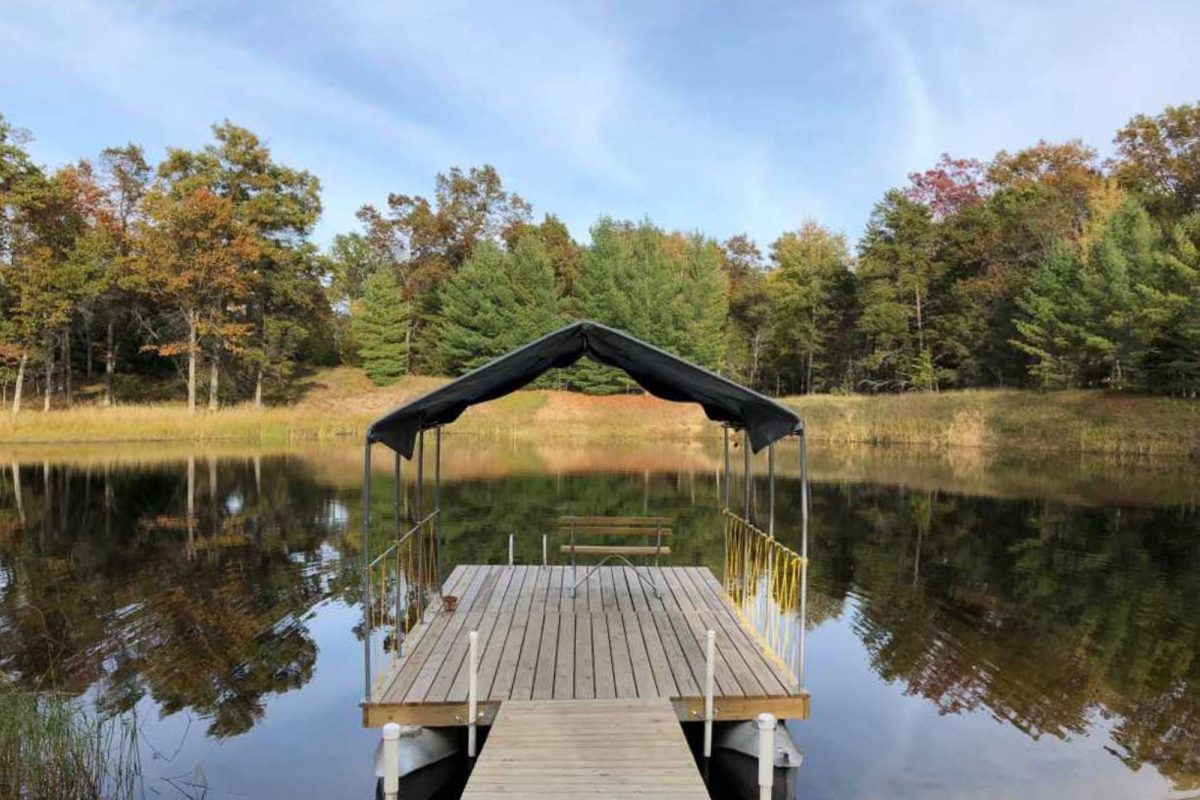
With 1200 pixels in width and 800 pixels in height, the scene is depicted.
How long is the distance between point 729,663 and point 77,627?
7551mm

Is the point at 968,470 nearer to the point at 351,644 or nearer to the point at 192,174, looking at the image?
the point at 351,644

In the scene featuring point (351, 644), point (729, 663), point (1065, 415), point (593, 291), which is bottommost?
point (351, 644)

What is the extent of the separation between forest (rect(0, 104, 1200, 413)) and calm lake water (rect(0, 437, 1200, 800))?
62.6 feet

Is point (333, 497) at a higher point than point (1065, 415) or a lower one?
lower

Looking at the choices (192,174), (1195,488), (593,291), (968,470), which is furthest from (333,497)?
(593,291)

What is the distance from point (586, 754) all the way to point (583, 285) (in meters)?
50.3

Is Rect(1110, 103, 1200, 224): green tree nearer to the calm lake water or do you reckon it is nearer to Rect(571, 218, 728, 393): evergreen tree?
Rect(571, 218, 728, 393): evergreen tree

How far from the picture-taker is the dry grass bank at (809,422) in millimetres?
31953

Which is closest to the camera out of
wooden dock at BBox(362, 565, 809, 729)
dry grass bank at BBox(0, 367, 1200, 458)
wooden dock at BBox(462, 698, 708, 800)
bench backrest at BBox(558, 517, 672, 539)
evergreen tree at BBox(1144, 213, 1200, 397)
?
wooden dock at BBox(462, 698, 708, 800)

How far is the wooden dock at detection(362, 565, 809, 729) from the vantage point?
5.71m

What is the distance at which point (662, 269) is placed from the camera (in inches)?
2101

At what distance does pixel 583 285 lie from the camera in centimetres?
5431

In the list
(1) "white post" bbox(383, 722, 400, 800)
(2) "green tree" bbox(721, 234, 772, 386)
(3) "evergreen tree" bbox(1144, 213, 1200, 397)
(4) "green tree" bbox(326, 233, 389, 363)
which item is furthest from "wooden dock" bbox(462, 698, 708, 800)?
(4) "green tree" bbox(326, 233, 389, 363)

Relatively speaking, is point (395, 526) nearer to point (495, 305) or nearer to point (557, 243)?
point (495, 305)
